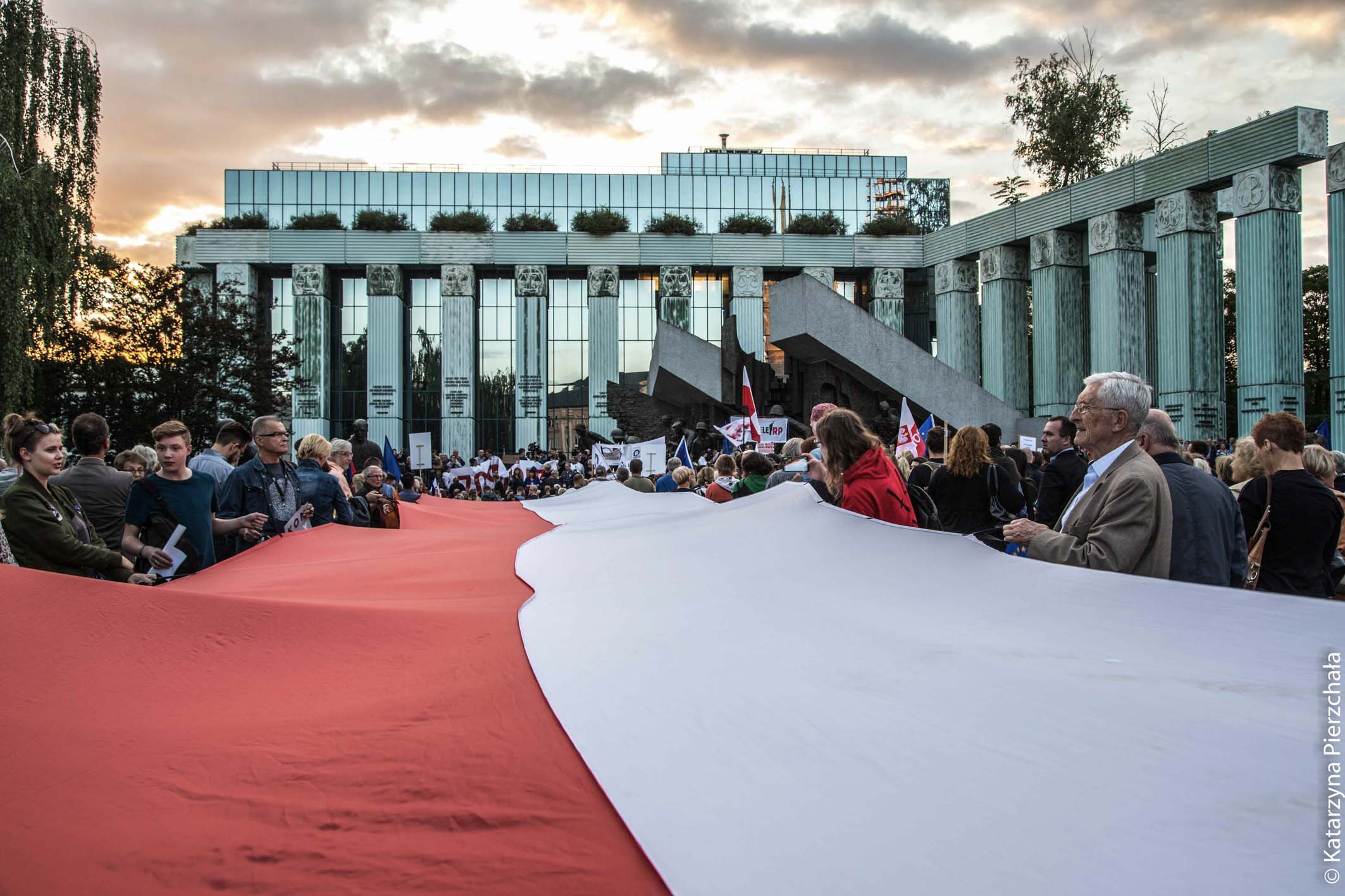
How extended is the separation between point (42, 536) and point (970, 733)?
4.43m

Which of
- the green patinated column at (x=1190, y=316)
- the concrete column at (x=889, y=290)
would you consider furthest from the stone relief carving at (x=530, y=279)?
the green patinated column at (x=1190, y=316)

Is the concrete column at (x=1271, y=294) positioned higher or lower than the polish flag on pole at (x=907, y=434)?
higher

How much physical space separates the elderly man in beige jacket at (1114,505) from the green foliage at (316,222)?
149 ft

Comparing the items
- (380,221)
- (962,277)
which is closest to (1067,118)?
(962,277)

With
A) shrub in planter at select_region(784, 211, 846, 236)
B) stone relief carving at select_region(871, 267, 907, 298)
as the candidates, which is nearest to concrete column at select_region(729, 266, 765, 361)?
shrub in planter at select_region(784, 211, 846, 236)

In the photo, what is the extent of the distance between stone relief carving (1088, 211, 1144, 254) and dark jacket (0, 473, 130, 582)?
33.4 m

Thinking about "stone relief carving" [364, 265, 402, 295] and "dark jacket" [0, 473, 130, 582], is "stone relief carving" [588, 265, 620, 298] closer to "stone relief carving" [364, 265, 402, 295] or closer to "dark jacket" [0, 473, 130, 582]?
"stone relief carving" [364, 265, 402, 295]

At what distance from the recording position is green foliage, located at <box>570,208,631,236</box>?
4538cm

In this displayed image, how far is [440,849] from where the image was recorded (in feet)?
6.29

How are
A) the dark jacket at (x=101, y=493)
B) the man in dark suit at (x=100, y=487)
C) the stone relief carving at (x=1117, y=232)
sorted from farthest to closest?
the stone relief carving at (x=1117, y=232)
the dark jacket at (x=101, y=493)
the man in dark suit at (x=100, y=487)

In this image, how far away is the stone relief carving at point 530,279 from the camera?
45.8 metres

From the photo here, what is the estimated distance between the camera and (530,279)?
151 ft

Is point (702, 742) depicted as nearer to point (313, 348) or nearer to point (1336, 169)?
point (1336, 169)

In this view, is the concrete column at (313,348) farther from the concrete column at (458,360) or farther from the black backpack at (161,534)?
the black backpack at (161,534)
